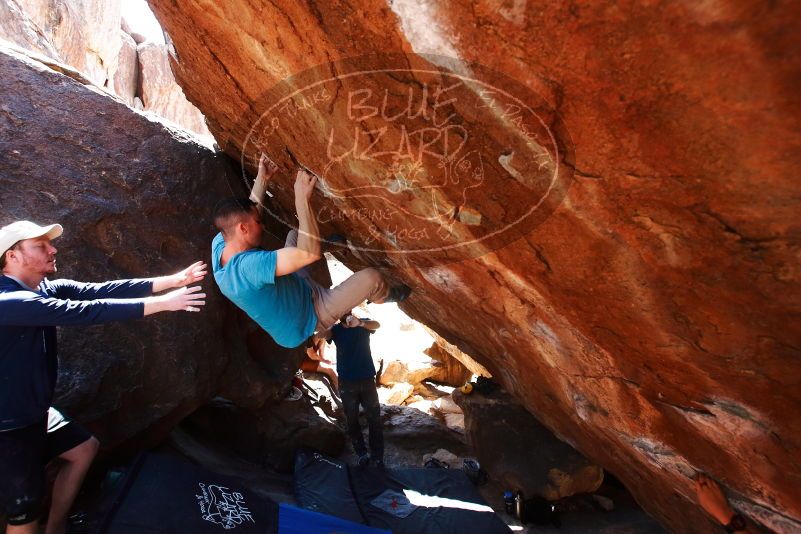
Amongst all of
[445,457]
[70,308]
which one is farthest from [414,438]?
[70,308]

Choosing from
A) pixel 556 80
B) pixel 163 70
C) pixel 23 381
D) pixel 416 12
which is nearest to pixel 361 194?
pixel 416 12

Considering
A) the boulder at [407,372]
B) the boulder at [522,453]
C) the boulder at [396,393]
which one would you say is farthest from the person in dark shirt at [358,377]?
the boulder at [407,372]

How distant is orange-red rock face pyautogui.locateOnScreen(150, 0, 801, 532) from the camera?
1.44m

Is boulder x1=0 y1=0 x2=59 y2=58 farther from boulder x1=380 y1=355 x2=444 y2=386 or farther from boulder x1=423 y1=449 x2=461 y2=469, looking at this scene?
boulder x1=423 y1=449 x2=461 y2=469

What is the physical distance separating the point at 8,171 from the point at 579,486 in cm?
581

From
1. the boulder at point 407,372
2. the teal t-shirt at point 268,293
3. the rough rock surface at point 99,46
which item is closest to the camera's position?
the teal t-shirt at point 268,293

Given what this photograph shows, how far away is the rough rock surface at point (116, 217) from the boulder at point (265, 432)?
1.25 meters

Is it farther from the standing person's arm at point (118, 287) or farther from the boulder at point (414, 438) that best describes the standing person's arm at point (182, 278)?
the boulder at point (414, 438)

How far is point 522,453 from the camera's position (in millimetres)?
5312

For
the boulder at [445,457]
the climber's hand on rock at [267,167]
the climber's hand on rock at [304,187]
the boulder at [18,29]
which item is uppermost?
the boulder at [18,29]

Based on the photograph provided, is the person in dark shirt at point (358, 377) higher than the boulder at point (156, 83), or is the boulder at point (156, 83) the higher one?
the boulder at point (156, 83)

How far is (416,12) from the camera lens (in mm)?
1769

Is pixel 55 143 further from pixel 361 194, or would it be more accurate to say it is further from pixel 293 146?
pixel 361 194

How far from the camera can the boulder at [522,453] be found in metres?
4.97
